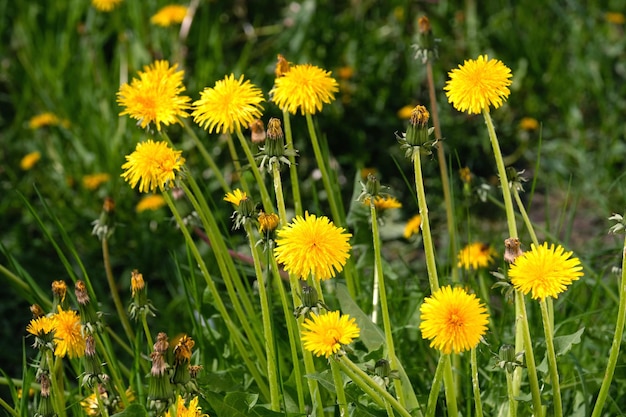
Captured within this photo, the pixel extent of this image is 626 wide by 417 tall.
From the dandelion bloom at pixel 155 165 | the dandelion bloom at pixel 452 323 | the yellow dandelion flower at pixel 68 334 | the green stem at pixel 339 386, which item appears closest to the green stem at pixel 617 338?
the dandelion bloom at pixel 452 323

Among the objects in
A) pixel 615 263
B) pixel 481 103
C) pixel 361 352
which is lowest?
pixel 361 352

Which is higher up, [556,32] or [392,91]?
[556,32]

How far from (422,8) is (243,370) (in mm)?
2497

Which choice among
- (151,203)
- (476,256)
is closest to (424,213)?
(476,256)

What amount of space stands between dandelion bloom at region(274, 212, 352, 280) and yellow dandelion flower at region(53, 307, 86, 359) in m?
0.40

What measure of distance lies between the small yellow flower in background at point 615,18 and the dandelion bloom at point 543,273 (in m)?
3.19

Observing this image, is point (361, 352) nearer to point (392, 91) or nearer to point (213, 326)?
point (213, 326)

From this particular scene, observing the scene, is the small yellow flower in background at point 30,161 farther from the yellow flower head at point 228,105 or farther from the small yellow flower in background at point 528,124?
the yellow flower head at point 228,105

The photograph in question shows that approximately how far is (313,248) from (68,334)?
461 mm

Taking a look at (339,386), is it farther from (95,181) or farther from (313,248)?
(95,181)

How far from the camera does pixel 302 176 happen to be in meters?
3.55

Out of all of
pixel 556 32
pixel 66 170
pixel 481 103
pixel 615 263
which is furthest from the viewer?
pixel 556 32

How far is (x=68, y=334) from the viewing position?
1.51 metres

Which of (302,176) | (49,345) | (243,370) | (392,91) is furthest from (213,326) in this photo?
(392,91)
